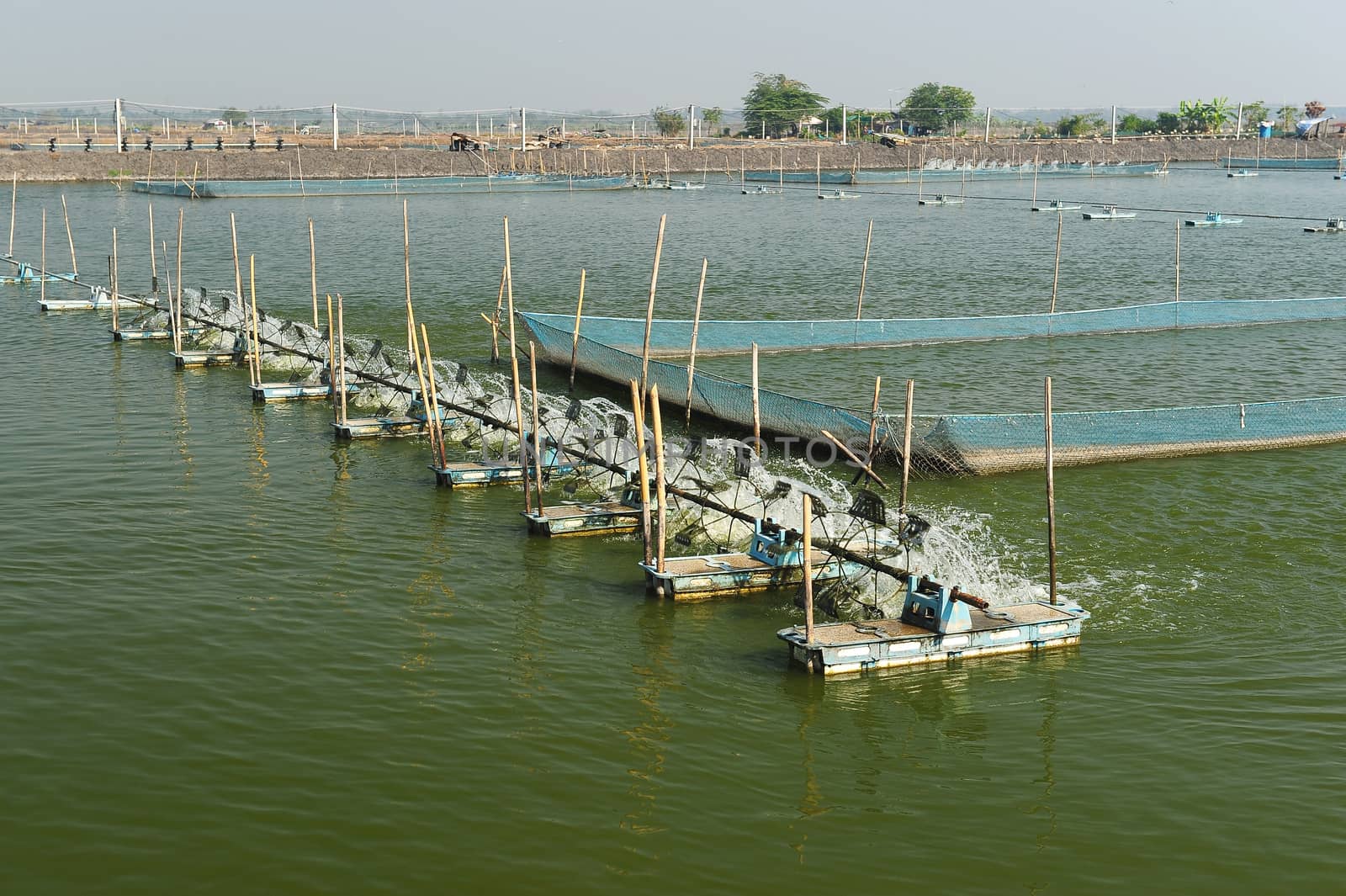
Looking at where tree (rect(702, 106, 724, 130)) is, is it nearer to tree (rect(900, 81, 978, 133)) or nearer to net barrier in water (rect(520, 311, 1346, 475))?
tree (rect(900, 81, 978, 133))

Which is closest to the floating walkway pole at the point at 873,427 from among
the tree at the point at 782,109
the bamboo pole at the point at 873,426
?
the bamboo pole at the point at 873,426

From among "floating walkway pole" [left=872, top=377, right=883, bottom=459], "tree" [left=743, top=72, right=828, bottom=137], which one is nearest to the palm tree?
"tree" [left=743, top=72, right=828, bottom=137]

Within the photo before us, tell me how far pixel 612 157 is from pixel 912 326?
7056cm

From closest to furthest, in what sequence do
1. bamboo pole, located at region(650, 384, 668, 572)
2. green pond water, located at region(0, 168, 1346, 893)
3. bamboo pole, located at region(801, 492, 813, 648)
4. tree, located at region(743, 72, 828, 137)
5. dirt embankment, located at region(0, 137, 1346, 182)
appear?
green pond water, located at region(0, 168, 1346, 893) < bamboo pole, located at region(801, 492, 813, 648) < bamboo pole, located at region(650, 384, 668, 572) < dirt embankment, located at region(0, 137, 1346, 182) < tree, located at region(743, 72, 828, 137)

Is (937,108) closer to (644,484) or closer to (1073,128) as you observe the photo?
(1073,128)

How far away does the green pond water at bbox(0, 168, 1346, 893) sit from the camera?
10.1m

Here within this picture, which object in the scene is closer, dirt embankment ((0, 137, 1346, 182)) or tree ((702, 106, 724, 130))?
dirt embankment ((0, 137, 1346, 182))

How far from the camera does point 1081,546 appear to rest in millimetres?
16875

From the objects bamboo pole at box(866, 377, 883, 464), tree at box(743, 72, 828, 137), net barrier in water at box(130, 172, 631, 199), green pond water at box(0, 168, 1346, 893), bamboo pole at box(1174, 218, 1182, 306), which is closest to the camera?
green pond water at box(0, 168, 1346, 893)

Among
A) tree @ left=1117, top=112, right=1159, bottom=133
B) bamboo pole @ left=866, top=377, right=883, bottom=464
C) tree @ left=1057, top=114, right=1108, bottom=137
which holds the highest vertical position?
tree @ left=1117, top=112, right=1159, bottom=133

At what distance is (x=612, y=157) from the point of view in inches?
3826

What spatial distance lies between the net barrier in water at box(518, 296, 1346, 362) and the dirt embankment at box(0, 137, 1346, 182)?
50.5 m

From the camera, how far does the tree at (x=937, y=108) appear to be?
5610 inches

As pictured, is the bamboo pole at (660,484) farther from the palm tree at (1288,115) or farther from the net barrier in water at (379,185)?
the palm tree at (1288,115)
